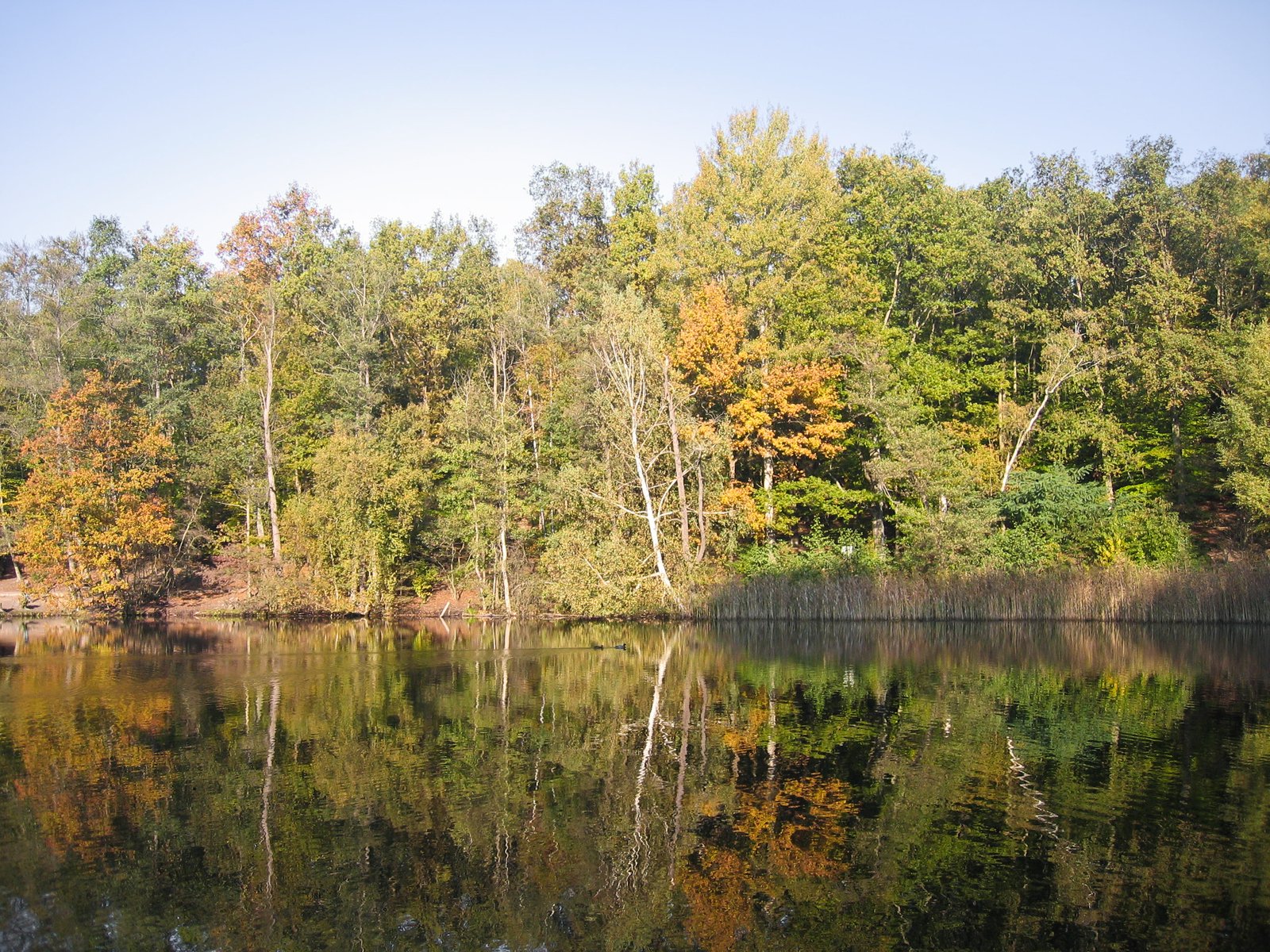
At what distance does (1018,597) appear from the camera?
3116 centimetres

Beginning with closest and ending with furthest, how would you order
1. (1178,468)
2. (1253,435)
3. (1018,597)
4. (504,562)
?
(1018,597)
(1253,435)
(1178,468)
(504,562)

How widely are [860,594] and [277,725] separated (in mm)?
21667

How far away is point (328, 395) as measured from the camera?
160 ft

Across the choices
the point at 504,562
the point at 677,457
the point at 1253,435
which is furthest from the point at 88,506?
the point at 1253,435

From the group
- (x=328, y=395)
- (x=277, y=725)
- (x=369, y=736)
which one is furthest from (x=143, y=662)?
(x=328, y=395)

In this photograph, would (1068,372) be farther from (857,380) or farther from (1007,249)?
(857,380)

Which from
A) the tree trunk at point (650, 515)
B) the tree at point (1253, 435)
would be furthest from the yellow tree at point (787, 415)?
the tree at point (1253, 435)

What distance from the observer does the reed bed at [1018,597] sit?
28.3m

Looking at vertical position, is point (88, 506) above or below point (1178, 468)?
below

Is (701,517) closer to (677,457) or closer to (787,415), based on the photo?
(677,457)

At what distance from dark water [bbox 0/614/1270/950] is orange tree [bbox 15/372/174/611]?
1993 centimetres

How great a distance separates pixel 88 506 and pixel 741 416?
2611 cm

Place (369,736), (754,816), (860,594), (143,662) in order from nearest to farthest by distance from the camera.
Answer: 1. (754,816)
2. (369,736)
3. (143,662)
4. (860,594)

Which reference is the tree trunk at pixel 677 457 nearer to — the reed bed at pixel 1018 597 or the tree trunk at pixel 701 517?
the tree trunk at pixel 701 517
